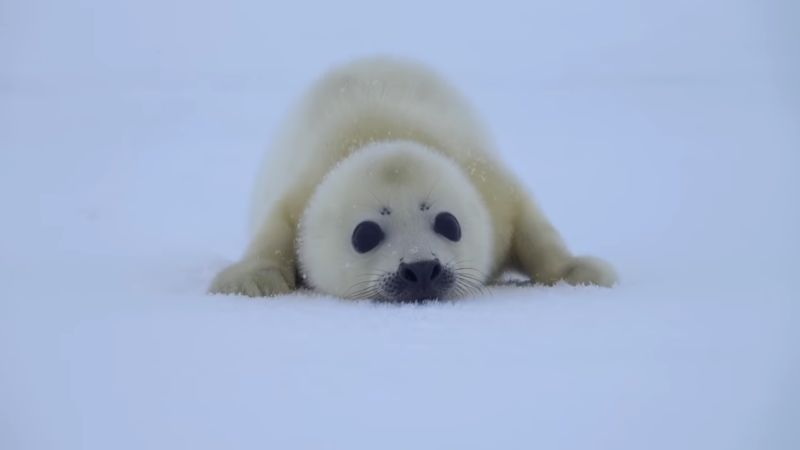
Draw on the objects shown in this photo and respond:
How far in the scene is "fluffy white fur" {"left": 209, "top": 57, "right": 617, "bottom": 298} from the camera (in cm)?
316

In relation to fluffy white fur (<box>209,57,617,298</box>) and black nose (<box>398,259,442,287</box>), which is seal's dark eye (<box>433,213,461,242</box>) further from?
black nose (<box>398,259,442,287</box>)

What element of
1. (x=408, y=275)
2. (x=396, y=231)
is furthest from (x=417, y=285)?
(x=396, y=231)

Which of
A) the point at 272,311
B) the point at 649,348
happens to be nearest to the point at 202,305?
the point at 272,311

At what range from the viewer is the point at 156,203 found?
624cm

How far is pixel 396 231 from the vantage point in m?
3.09

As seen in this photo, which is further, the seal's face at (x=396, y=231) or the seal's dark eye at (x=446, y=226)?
the seal's dark eye at (x=446, y=226)

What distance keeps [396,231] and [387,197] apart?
0.14m

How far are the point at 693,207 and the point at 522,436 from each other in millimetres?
3941

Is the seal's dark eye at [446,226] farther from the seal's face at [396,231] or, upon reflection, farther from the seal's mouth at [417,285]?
the seal's mouth at [417,285]

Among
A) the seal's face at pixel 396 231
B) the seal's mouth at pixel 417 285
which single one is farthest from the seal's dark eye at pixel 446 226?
the seal's mouth at pixel 417 285

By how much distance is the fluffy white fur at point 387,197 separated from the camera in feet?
10.4

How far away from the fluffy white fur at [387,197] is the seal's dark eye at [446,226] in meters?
0.03

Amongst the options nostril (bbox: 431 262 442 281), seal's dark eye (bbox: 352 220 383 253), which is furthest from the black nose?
seal's dark eye (bbox: 352 220 383 253)

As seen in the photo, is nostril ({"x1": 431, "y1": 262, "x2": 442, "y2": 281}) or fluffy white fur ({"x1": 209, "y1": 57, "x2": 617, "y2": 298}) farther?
fluffy white fur ({"x1": 209, "y1": 57, "x2": 617, "y2": 298})
